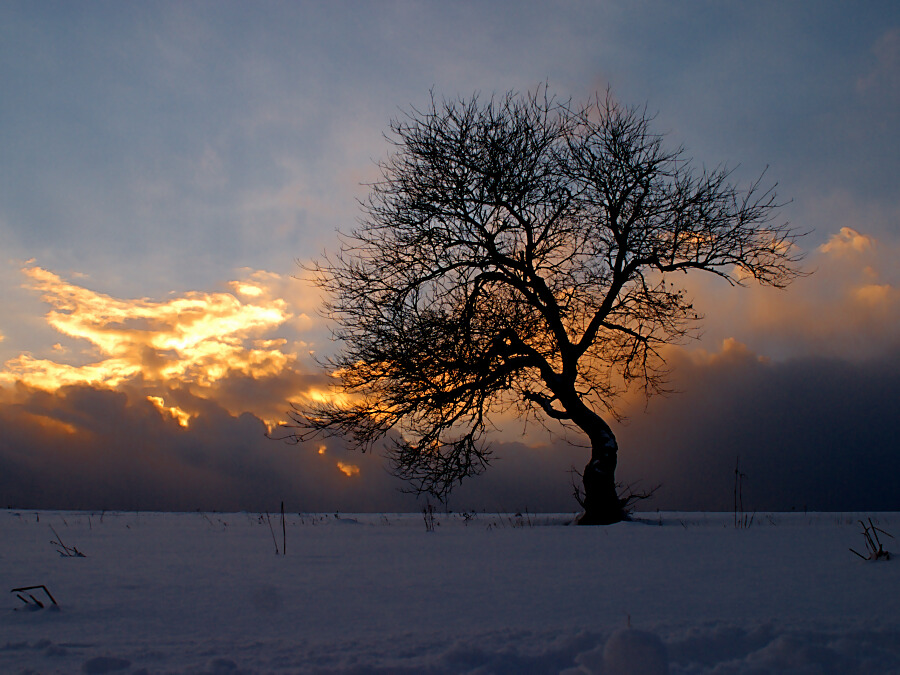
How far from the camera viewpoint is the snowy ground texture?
1474mm

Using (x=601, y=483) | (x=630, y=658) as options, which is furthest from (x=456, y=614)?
(x=601, y=483)

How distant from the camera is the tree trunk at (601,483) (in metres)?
10.0

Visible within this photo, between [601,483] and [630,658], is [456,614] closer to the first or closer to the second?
[630,658]

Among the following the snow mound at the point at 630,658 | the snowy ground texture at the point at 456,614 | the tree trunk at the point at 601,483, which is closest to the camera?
the snow mound at the point at 630,658

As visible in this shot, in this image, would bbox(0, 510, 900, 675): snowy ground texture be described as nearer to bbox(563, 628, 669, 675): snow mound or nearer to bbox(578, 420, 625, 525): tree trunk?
bbox(563, 628, 669, 675): snow mound

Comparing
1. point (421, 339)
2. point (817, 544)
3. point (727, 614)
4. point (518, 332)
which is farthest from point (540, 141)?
point (727, 614)

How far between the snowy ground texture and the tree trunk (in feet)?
20.5

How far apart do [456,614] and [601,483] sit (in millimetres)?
8667

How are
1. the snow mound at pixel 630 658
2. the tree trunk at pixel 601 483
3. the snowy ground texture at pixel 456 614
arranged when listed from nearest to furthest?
the snow mound at pixel 630 658
the snowy ground texture at pixel 456 614
the tree trunk at pixel 601 483

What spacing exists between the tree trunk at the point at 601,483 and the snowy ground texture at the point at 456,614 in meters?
6.24

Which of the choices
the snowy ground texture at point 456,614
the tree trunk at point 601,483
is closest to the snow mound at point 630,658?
the snowy ground texture at point 456,614

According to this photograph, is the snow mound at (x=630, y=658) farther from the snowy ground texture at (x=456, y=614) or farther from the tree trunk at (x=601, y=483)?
the tree trunk at (x=601, y=483)

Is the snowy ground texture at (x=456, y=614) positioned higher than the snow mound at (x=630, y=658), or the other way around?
the snow mound at (x=630, y=658)

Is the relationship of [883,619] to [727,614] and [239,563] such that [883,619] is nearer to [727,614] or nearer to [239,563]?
[727,614]
